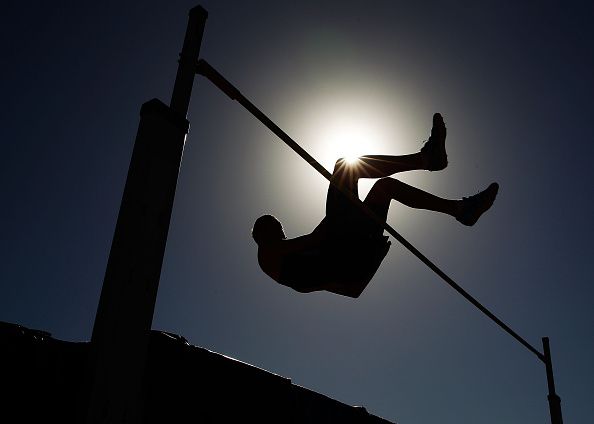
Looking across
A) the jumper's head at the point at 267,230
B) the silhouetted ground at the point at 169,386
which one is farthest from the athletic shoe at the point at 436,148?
the silhouetted ground at the point at 169,386

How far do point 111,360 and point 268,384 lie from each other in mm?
2399

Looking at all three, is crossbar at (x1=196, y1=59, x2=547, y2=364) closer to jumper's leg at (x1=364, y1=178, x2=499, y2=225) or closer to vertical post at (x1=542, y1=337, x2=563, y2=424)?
jumper's leg at (x1=364, y1=178, x2=499, y2=225)

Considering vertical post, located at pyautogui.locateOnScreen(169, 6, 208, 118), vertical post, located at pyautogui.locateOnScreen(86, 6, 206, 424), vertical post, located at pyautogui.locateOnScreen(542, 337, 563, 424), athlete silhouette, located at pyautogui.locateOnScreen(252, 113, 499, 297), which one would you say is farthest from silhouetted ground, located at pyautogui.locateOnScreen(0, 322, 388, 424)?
vertical post, located at pyautogui.locateOnScreen(542, 337, 563, 424)

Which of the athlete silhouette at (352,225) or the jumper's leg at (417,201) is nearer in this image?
the athlete silhouette at (352,225)

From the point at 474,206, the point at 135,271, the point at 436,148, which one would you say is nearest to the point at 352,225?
the point at 436,148

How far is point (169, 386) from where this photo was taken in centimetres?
305

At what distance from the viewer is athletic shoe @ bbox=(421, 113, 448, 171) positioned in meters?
3.07

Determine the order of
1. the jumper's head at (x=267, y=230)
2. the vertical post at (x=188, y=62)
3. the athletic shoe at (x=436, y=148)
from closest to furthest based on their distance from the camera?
the vertical post at (x=188, y=62) < the athletic shoe at (x=436, y=148) < the jumper's head at (x=267, y=230)

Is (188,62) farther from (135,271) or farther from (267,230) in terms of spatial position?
(267,230)

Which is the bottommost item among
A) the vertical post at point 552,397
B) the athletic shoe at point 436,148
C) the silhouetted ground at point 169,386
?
the silhouetted ground at point 169,386

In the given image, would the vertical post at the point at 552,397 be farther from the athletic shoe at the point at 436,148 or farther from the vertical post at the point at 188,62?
the vertical post at the point at 188,62

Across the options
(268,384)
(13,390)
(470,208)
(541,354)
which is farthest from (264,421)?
(541,354)

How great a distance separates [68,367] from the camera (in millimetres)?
2777

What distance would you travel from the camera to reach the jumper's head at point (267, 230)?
3.28 metres
